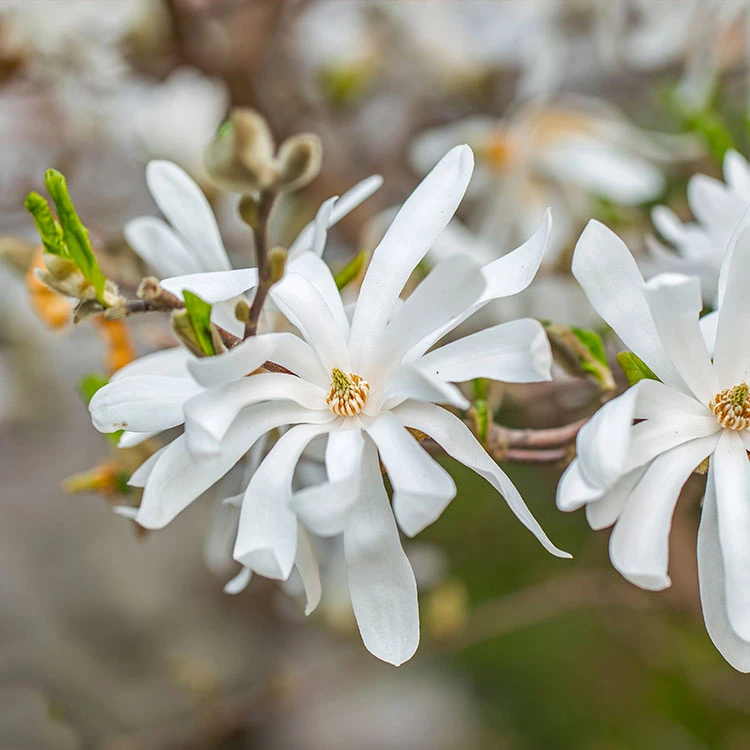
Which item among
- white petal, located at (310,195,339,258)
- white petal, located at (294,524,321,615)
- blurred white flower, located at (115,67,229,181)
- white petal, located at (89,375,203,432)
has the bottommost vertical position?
white petal, located at (294,524,321,615)

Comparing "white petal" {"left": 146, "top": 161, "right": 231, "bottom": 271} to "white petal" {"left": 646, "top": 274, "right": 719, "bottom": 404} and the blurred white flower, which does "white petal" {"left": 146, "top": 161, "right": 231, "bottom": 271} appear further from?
the blurred white flower

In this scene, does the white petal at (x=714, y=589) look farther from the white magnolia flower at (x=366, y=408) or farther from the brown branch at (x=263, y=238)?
the brown branch at (x=263, y=238)

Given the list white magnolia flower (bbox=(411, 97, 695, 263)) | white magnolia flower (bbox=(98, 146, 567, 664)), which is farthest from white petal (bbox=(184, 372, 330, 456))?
white magnolia flower (bbox=(411, 97, 695, 263))

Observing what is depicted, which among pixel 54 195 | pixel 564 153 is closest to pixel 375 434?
pixel 54 195

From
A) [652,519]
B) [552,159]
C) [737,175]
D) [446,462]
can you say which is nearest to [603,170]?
[552,159]

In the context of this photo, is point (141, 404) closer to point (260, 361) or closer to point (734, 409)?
point (260, 361)
